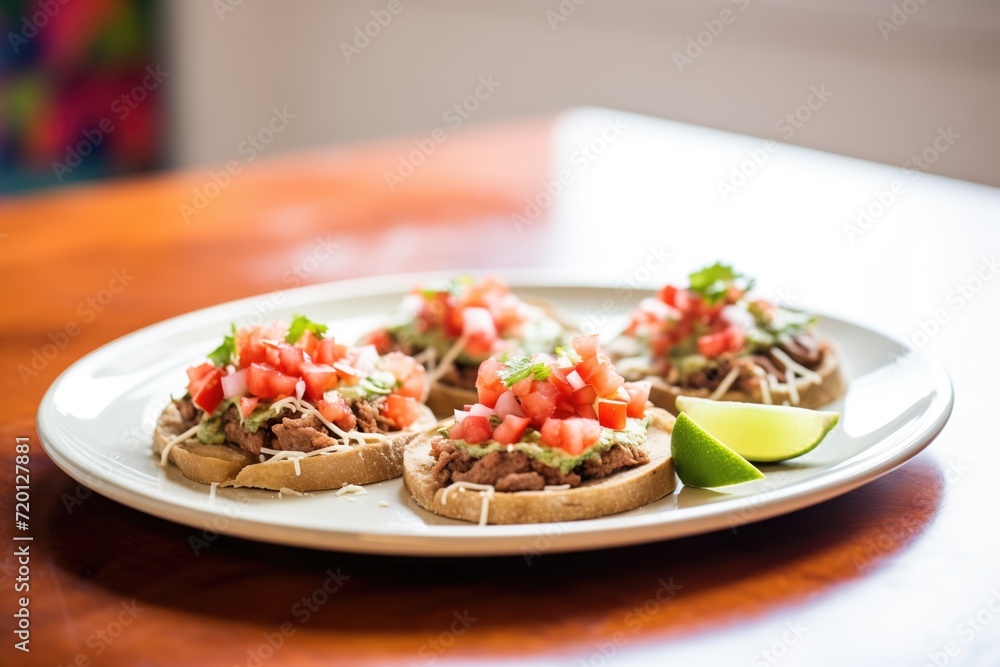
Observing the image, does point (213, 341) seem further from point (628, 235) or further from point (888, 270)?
point (888, 270)

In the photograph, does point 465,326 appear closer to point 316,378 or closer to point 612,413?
point 316,378

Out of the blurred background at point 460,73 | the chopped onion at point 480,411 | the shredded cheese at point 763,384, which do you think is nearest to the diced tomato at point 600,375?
the chopped onion at point 480,411

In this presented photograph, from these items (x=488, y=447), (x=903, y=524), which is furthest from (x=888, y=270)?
(x=488, y=447)

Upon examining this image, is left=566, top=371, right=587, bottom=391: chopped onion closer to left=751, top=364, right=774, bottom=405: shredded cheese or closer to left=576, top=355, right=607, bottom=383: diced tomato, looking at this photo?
left=576, top=355, right=607, bottom=383: diced tomato

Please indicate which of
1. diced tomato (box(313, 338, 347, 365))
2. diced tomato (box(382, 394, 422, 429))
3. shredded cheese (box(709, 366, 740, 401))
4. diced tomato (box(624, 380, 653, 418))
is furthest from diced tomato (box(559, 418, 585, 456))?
shredded cheese (box(709, 366, 740, 401))

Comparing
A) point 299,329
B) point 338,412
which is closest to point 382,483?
point 338,412
